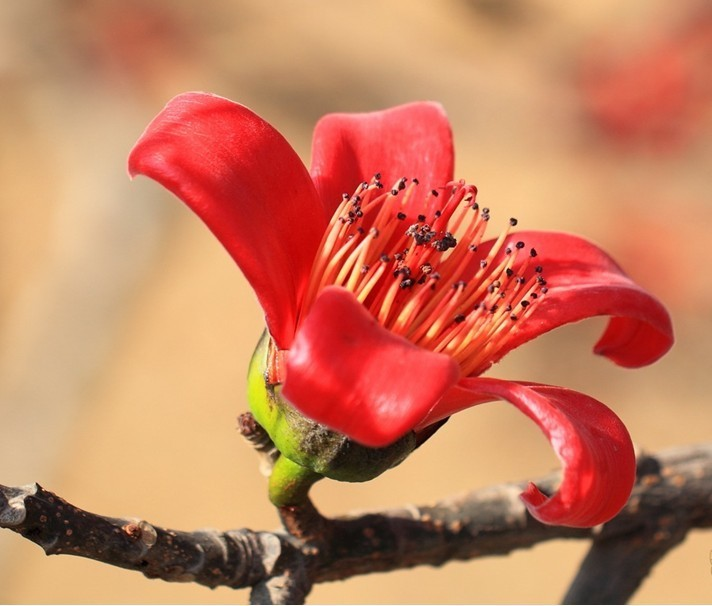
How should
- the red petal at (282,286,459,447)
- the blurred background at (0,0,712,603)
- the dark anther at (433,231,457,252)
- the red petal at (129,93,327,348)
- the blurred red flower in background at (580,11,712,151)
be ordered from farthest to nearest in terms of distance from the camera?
the blurred red flower in background at (580,11,712,151)
the blurred background at (0,0,712,603)
the dark anther at (433,231,457,252)
the red petal at (129,93,327,348)
the red petal at (282,286,459,447)

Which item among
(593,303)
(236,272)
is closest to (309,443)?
(593,303)

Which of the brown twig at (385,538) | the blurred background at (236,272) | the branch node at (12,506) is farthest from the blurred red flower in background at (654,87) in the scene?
the branch node at (12,506)

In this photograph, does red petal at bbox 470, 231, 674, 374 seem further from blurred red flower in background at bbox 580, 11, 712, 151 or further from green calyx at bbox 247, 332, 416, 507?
blurred red flower in background at bbox 580, 11, 712, 151

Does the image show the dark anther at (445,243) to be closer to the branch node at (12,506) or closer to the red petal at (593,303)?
the red petal at (593,303)

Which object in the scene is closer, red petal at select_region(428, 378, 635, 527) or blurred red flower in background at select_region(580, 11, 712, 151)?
red petal at select_region(428, 378, 635, 527)

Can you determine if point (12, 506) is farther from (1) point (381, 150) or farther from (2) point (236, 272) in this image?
(2) point (236, 272)

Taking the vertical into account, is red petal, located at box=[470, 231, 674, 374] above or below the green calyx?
above

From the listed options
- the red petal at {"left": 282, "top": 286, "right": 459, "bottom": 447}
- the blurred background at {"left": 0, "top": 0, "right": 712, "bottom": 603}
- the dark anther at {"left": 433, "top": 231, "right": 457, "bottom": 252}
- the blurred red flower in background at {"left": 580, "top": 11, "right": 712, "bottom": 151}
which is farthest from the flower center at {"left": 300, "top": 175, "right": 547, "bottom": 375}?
the blurred red flower in background at {"left": 580, "top": 11, "right": 712, "bottom": 151}

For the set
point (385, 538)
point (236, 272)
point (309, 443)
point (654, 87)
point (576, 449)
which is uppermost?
point (654, 87)
